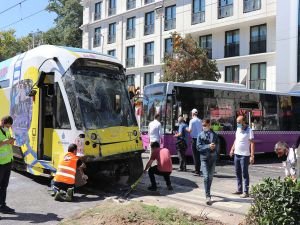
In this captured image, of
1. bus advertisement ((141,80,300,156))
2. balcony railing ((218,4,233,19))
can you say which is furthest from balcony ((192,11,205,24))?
bus advertisement ((141,80,300,156))

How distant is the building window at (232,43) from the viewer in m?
34.8

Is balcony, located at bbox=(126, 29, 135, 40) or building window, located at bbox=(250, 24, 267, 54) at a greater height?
balcony, located at bbox=(126, 29, 135, 40)

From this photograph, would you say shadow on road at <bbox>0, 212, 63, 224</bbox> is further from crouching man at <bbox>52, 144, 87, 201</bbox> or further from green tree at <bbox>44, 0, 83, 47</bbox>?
green tree at <bbox>44, 0, 83, 47</bbox>

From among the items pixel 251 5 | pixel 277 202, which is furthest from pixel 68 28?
pixel 277 202

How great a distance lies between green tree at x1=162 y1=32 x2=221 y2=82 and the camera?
31.2m

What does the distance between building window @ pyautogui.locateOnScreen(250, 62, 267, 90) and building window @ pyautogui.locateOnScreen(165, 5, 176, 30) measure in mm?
8940

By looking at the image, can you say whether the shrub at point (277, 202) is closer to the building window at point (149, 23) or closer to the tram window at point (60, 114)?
the tram window at point (60, 114)

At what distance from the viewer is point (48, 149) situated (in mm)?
11750

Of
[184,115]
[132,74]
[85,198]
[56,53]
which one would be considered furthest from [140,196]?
[132,74]

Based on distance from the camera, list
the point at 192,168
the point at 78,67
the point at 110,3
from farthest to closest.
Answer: the point at 110,3 → the point at 192,168 → the point at 78,67

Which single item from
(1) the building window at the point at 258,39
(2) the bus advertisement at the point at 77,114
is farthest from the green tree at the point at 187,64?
(2) the bus advertisement at the point at 77,114

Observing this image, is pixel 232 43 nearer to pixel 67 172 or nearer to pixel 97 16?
pixel 97 16

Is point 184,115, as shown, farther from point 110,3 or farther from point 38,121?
point 110,3

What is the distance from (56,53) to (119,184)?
3.69 meters
